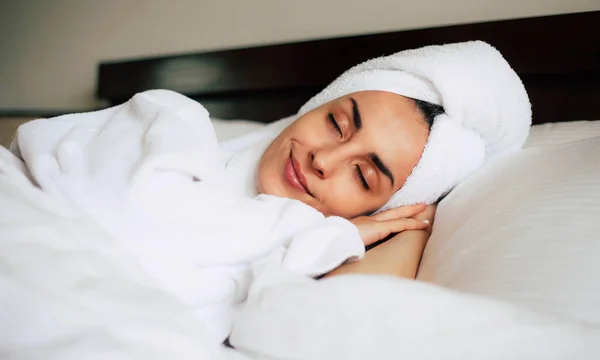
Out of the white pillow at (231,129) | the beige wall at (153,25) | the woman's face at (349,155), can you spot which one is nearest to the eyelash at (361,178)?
the woman's face at (349,155)

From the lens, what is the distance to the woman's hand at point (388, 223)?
794mm

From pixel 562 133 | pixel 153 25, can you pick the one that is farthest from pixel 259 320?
pixel 153 25

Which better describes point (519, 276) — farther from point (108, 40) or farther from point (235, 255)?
point (108, 40)

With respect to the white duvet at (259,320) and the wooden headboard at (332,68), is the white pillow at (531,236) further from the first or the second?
the wooden headboard at (332,68)

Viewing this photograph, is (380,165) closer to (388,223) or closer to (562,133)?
(388,223)

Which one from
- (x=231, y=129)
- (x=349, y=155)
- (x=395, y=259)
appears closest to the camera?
(x=395, y=259)

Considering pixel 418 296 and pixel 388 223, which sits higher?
pixel 418 296

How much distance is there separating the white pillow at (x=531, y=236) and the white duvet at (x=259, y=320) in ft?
0.28

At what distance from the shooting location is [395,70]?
0.96 m

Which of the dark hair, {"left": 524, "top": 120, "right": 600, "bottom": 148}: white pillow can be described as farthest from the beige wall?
the dark hair

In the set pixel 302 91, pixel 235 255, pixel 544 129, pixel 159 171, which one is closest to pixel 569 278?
pixel 235 255

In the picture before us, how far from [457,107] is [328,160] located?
28 cm

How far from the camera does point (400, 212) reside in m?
0.88

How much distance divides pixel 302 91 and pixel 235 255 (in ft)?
3.07
